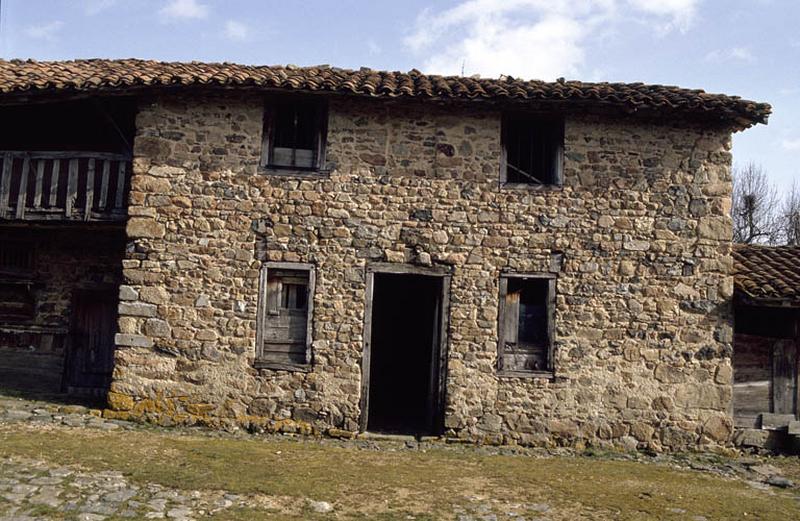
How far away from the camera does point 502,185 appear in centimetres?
1006

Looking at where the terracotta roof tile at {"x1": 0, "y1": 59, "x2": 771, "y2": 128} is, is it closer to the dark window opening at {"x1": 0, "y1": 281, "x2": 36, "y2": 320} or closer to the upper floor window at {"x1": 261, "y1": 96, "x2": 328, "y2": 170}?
the upper floor window at {"x1": 261, "y1": 96, "x2": 328, "y2": 170}

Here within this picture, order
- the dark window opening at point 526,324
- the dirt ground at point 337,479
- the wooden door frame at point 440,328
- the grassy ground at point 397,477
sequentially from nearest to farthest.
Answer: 1. the dirt ground at point 337,479
2. the grassy ground at point 397,477
3. the wooden door frame at point 440,328
4. the dark window opening at point 526,324

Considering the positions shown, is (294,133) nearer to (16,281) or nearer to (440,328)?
(440,328)

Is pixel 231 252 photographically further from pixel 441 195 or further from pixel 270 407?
pixel 441 195

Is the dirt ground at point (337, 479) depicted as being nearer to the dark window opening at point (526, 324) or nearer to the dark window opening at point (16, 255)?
the dark window opening at point (526, 324)

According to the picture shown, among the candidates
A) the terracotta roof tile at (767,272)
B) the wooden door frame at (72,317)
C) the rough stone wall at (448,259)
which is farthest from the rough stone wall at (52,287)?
the terracotta roof tile at (767,272)

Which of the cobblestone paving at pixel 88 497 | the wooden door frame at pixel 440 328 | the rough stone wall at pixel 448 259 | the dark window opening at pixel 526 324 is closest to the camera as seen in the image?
the cobblestone paving at pixel 88 497

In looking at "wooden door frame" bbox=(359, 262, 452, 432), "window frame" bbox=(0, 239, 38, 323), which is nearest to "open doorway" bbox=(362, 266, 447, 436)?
"wooden door frame" bbox=(359, 262, 452, 432)

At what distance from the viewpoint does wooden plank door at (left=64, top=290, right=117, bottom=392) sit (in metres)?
11.6

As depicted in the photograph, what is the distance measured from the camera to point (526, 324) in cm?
1007

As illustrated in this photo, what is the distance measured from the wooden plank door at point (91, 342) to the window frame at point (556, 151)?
7.00 m

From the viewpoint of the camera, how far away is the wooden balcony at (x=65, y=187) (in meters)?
10.2

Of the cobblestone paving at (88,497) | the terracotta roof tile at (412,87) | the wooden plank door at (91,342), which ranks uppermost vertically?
the terracotta roof tile at (412,87)

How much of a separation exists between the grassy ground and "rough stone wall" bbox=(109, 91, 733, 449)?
80cm
